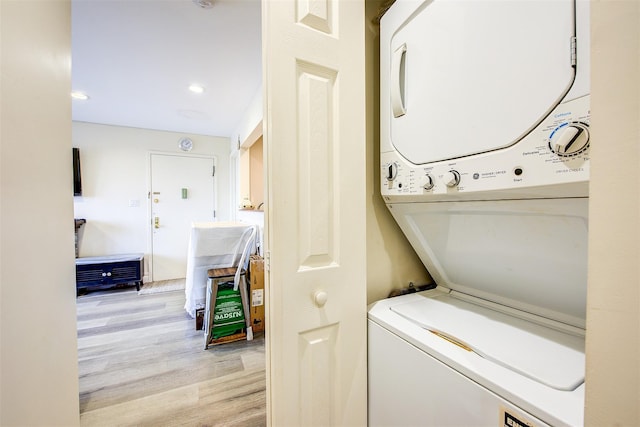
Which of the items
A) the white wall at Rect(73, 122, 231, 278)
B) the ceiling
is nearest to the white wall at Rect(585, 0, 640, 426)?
the ceiling

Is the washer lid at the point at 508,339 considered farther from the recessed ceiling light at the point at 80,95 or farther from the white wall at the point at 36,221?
the recessed ceiling light at the point at 80,95

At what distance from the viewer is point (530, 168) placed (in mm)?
539

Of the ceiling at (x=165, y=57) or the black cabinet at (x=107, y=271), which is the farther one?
the black cabinet at (x=107, y=271)

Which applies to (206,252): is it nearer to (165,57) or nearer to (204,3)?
(165,57)

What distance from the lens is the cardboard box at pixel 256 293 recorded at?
2258 mm

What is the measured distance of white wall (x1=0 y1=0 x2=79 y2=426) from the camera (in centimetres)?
66

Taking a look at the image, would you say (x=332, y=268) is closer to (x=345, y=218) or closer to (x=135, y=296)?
(x=345, y=218)

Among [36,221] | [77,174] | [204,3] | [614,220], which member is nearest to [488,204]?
[614,220]

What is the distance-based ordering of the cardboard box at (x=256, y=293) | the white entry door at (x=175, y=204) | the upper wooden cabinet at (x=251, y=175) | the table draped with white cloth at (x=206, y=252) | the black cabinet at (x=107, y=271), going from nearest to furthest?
the cardboard box at (x=256, y=293), the table draped with white cloth at (x=206, y=252), the black cabinet at (x=107, y=271), the upper wooden cabinet at (x=251, y=175), the white entry door at (x=175, y=204)

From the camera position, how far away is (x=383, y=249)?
106cm

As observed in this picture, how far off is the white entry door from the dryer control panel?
4.14 m

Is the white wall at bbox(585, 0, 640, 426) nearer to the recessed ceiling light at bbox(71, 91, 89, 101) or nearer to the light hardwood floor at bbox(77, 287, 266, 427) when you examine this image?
the light hardwood floor at bbox(77, 287, 266, 427)

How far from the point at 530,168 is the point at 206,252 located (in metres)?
2.55

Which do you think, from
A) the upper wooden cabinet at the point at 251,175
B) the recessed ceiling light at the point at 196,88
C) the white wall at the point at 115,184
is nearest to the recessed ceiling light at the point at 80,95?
the white wall at the point at 115,184
